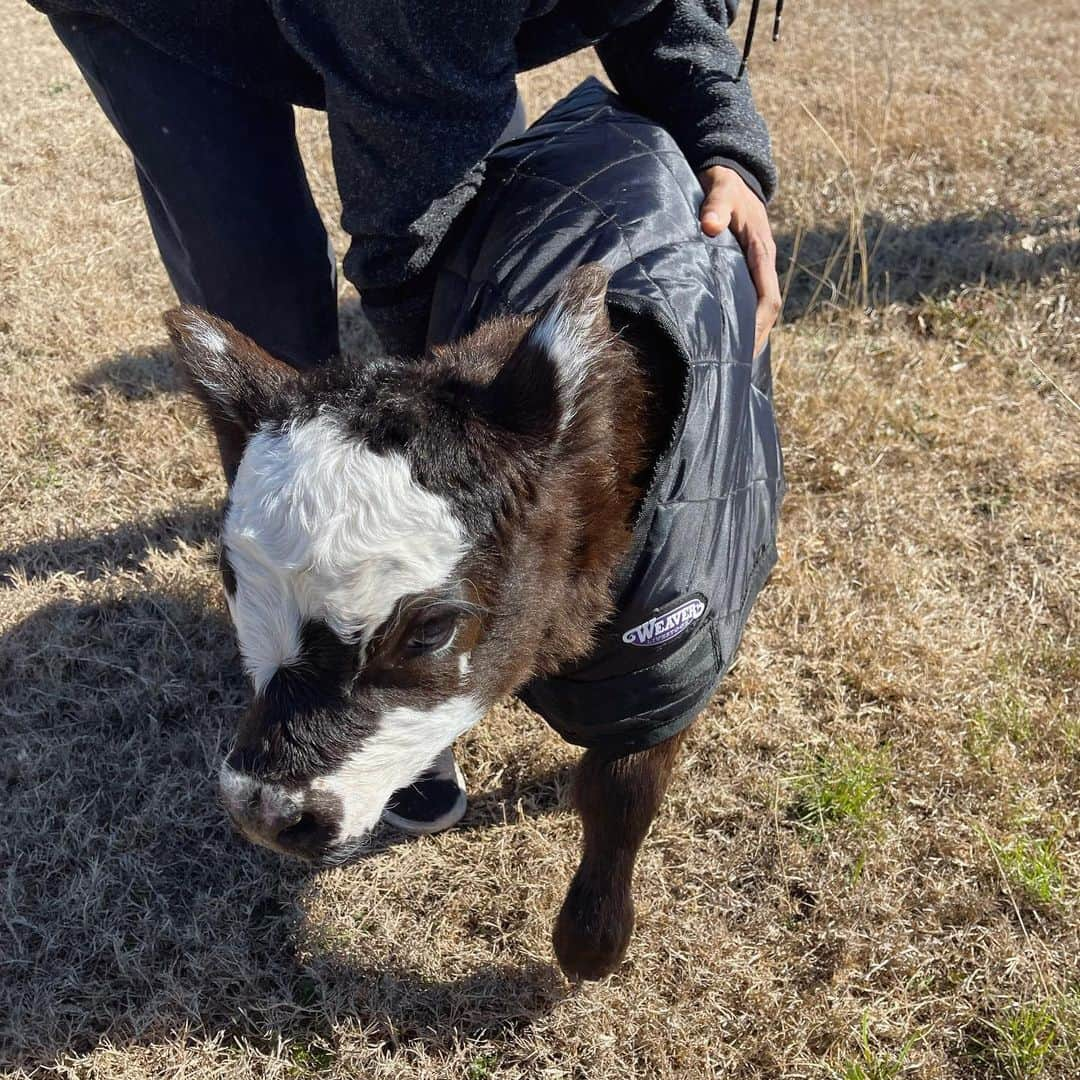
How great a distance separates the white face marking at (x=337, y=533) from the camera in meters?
1.77

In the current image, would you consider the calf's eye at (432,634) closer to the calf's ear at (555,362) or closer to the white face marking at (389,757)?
the white face marking at (389,757)

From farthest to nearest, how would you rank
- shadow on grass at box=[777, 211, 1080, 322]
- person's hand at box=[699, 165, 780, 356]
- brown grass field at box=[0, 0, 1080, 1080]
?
shadow on grass at box=[777, 211, 1080, 322] → person's hand at box=[699, 165, 780, 356] → brown grass field at box=[0, 0, 1080, 1080]

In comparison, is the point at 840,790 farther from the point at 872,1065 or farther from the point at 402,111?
the point at 402,111

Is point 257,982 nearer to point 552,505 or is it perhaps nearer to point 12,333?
point 552,505

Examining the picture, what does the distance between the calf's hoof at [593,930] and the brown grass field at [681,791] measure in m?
0.19

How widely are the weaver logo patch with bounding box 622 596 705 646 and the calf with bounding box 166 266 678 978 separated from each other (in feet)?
0.28

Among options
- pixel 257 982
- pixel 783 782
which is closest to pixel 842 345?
pixel 783 782

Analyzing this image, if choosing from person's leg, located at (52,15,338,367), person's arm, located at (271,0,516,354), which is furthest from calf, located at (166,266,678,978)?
person's leg, located at (52,15,338,367)

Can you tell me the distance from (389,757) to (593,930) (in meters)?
0.80

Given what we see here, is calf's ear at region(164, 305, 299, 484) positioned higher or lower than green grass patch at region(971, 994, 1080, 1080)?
higher

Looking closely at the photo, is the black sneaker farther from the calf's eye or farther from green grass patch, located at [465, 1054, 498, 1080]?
the calf's eye

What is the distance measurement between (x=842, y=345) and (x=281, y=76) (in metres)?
2.99

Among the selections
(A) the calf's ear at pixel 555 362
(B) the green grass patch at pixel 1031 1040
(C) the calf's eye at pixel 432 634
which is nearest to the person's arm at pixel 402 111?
(A) the calf's ear at pixel 555 362

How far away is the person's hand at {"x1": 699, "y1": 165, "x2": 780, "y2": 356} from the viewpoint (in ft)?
8.95
